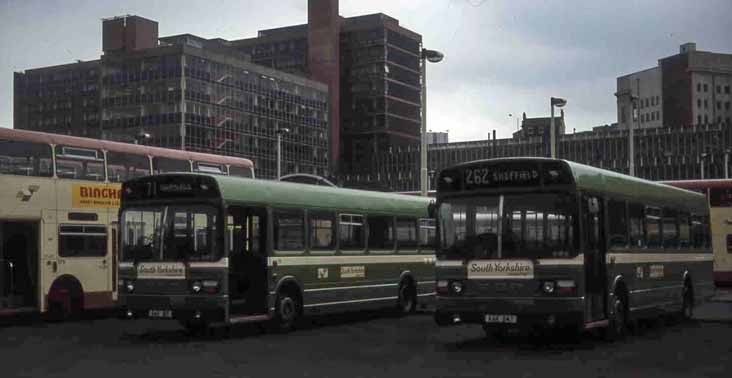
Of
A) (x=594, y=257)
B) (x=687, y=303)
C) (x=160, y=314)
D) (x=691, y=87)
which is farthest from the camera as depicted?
(x=691, y=87)

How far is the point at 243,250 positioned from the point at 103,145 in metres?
6.13

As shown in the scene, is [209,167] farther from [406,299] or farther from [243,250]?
[243,250]

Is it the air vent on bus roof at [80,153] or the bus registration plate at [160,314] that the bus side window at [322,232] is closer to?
the bus registration plate at [160,314]

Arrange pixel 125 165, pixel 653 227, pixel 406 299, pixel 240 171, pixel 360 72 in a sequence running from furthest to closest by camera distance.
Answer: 1. pixel 360 72
2. pixel 240 171
3. pixel 406 299
4. pixel 125 165
5. pixel 653 227

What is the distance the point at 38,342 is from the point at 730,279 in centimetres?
2816

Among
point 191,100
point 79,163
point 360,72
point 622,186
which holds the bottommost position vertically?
point 622,186

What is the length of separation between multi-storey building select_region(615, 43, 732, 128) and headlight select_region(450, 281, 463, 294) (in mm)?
134797

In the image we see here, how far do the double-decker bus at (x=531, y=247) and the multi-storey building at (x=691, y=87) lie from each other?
133m

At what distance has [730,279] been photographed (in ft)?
130

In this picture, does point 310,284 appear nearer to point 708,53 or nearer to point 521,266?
point 521,266

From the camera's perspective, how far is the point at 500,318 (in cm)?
1669

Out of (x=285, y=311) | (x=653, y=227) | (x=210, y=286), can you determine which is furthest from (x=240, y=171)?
(x=653, y=227)

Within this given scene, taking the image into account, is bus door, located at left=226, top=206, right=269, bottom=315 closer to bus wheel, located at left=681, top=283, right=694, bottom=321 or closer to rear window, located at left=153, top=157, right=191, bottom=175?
rear window, located at left=153, top=157, right=191, bottom=175

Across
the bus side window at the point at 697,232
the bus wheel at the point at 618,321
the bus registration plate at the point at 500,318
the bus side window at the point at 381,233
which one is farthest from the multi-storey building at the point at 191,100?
the bus registration plate at the point at 500,318
